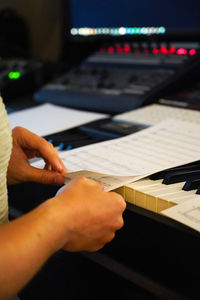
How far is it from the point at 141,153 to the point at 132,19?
0.82m

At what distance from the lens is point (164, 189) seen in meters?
0.68

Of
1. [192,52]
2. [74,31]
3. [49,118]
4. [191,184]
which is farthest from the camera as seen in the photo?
[74,31]

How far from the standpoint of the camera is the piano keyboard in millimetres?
641

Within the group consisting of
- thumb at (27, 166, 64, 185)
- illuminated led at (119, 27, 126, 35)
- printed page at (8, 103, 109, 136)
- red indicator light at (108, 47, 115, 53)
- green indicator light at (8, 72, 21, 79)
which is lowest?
thumb at (27, 166, 64, 185)

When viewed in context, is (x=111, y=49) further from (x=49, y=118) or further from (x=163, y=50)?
(x=49, y=118)

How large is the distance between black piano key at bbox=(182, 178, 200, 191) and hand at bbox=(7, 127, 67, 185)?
23 centimetres

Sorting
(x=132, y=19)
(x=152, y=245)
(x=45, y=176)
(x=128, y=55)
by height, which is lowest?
(x=152, y=245)

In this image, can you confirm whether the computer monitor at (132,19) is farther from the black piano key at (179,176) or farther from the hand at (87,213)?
the hand at (87,213)

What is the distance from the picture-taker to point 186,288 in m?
0.81

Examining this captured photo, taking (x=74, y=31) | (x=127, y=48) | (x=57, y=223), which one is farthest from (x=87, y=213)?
(x=74, y=31)

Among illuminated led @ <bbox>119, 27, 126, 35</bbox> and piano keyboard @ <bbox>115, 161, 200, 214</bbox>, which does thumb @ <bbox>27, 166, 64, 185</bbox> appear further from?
illuminated led @ <bbox>119, 27, 126, 35</bbox>

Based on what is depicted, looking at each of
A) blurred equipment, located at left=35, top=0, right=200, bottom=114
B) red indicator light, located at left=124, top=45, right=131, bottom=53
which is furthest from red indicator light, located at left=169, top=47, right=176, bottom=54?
red indicator light, located at left=124, top=45, right=131, bottom=53

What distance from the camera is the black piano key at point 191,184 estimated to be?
678mm

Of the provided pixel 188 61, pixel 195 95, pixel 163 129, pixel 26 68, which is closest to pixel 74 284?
pixel 163 129
